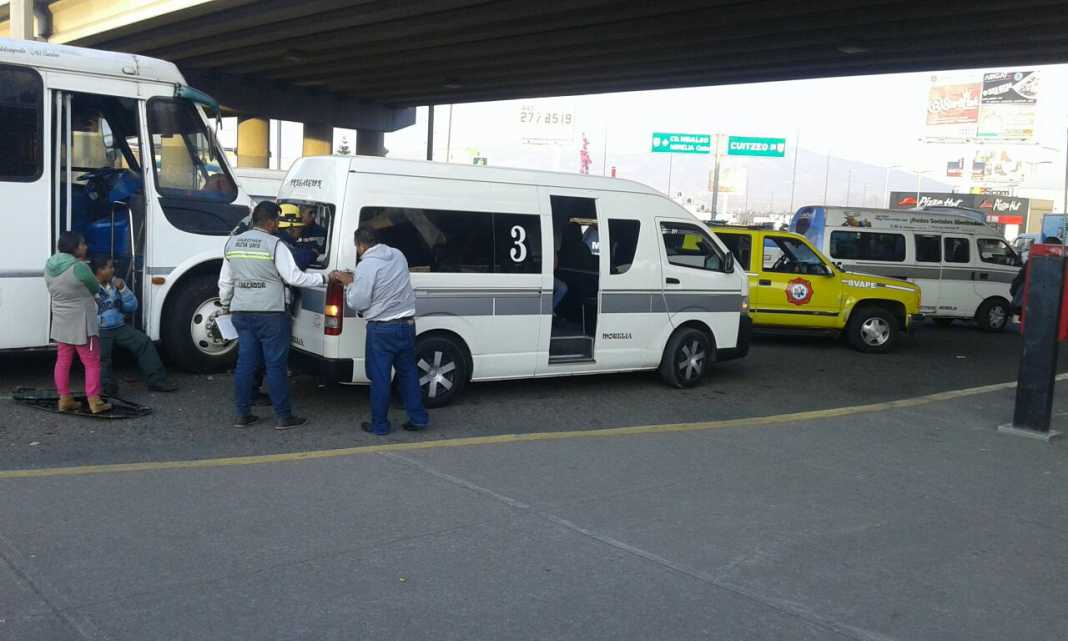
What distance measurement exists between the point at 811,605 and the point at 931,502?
2.23 metres

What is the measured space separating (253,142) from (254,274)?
32.6m

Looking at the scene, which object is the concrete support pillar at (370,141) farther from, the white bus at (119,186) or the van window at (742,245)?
the white bus at (119,186)

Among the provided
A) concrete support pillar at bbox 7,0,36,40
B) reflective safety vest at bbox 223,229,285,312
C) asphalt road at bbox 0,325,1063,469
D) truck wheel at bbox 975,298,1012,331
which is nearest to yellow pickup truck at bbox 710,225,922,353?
asphalt road at bbox 0,325,1063,469

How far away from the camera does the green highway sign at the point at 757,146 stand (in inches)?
2120

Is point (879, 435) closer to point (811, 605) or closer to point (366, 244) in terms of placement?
point (811, 605)

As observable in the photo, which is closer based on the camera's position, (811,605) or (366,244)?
(811,605)

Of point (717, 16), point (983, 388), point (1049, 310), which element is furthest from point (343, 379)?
point (717, 16)

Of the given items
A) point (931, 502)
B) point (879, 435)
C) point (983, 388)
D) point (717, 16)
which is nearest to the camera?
point (931, 502)

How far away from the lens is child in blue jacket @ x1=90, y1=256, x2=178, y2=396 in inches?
336

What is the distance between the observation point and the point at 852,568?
521cm

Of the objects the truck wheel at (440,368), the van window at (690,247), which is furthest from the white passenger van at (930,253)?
the truck wheel at (440,368)

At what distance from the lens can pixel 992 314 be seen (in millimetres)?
18234

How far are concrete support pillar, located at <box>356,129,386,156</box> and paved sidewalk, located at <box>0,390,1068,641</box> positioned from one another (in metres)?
29.5

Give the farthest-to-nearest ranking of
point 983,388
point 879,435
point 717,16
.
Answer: point 717,16
point 983,388
point 879,435
